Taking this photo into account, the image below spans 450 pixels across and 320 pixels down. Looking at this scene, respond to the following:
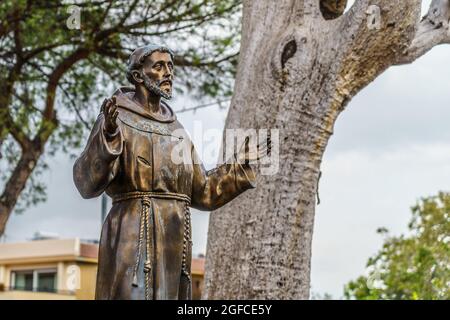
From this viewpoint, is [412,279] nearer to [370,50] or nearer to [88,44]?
[88,44]

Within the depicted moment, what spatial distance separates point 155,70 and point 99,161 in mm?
535

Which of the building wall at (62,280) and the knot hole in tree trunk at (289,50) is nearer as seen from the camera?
the knot hole in tree trunk at (289,50)

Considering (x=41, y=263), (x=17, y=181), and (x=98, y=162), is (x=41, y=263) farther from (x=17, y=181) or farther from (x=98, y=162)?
(x=98, y=162)

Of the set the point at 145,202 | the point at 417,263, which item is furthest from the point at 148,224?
the point at 417,263

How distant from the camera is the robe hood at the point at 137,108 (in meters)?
5.27

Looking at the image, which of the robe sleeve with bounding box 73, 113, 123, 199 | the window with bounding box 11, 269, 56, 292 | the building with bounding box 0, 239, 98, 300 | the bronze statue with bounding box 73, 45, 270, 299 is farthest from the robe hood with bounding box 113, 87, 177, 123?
the window with bounding box 11, 269, 56, 292

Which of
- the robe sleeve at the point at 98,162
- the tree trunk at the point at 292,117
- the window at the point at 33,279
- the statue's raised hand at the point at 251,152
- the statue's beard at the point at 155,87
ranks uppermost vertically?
the window at the point at 33,279

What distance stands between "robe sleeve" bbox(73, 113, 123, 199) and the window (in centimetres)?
2129

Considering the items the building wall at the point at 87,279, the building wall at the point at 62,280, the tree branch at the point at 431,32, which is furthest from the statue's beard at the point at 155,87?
the building wall at the point at 87,279

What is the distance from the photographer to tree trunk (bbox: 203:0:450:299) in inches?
352

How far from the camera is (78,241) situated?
2603cm

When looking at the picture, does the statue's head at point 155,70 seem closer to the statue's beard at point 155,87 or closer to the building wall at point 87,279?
the statue's beard at point 155,87

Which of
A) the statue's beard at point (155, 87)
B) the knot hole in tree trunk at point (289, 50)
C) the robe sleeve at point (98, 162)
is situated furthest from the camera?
the knot hole in tree trunk at point (289, 50)
